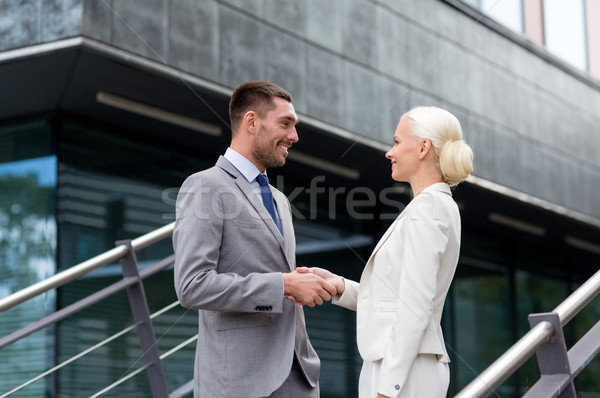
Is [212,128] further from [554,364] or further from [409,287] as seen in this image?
[554,364]

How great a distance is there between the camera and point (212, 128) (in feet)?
28.2

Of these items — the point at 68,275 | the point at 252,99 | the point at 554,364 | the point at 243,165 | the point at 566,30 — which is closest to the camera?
the point at 554,364

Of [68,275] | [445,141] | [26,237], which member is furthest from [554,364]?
[26,237]

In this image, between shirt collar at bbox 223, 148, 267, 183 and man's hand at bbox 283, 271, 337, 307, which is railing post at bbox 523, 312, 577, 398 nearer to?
man's hand at bbox 283, 271, 337, 307

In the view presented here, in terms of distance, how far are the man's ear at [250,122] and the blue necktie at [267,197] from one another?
0.20 metres

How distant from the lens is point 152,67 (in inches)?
273

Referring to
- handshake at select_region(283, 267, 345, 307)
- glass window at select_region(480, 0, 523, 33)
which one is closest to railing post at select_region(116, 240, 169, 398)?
handshake at select_region(283, 267, 345, 307)

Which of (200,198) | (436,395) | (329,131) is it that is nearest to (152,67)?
(329,131)

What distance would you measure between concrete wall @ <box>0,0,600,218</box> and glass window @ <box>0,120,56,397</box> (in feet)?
5.14

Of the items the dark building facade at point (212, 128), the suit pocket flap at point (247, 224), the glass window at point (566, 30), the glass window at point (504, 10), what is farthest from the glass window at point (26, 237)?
the glass window at point (566, 30)

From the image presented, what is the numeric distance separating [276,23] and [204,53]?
1119 mm

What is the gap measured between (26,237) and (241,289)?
5.62 metres

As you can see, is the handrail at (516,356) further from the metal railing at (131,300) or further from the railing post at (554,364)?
the metal railing at (131,300)

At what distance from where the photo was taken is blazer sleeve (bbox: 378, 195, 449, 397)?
265 centimetres
